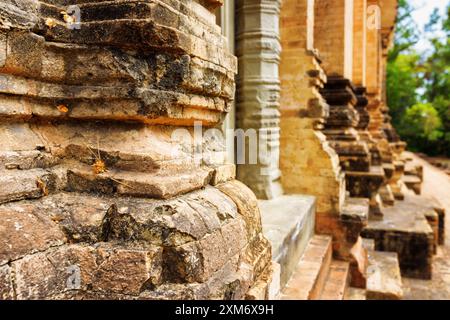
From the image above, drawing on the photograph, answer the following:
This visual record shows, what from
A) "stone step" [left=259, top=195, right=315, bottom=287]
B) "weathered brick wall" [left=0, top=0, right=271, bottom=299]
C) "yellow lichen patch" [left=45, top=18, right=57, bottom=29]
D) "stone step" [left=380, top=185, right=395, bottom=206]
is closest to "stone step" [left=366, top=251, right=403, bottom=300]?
"stone step" [left=259, top=195, right=315, bottom=287]

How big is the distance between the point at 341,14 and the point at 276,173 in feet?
11.5

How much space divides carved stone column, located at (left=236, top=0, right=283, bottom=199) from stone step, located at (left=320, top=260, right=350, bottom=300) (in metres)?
1.19

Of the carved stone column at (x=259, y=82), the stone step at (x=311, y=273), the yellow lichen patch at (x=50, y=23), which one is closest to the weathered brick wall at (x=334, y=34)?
the carved stone column at (x=259, y=82)

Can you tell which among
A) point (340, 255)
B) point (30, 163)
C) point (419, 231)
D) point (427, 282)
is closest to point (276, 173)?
point (340, 255)

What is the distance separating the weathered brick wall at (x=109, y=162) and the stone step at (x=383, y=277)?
11.8 feet

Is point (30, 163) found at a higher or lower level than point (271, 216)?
higher

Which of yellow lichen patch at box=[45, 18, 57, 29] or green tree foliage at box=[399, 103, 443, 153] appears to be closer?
yellow lichen patch at box=[45, 18, 57, 29]

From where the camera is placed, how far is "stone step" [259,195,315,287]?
3365mm

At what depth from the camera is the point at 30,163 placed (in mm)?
1620

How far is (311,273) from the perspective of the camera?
390 cm

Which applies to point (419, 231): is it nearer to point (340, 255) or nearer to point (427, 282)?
point (427, 282)

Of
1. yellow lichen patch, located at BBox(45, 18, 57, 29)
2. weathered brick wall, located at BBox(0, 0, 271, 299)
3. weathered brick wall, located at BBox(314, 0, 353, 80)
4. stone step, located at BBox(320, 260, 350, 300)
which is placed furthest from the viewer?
weathered brick wall, located at BBox(314, 0, 353, 80)

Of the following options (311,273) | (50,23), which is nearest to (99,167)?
(50,23)

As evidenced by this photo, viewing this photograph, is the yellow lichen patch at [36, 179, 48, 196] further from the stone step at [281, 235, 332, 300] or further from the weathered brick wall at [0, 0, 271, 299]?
the stone step at [281, 235, 332, 300]
